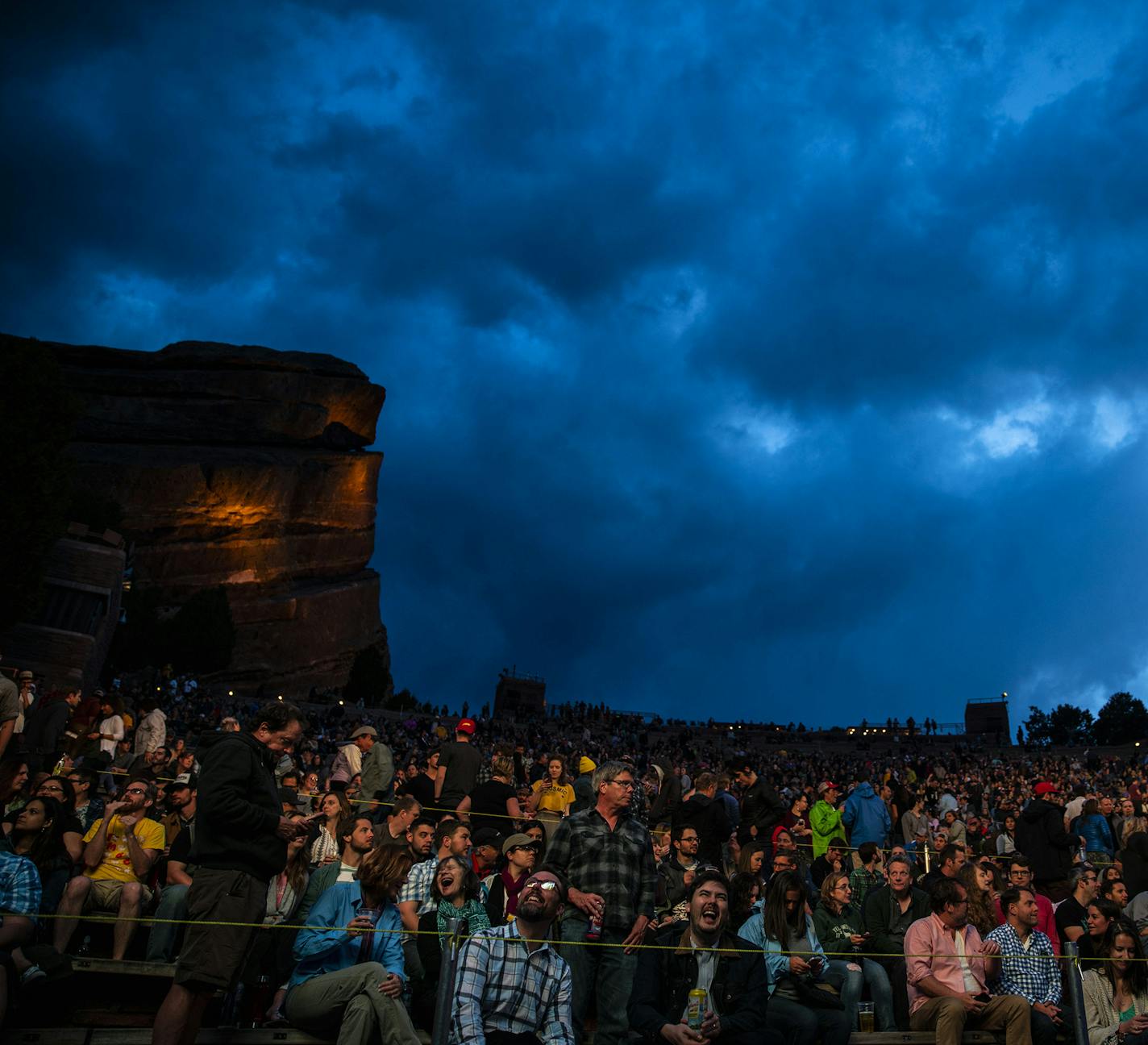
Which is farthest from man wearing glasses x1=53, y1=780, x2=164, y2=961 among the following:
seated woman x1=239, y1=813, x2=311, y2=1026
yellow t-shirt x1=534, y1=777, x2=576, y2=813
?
yellow t-shirt x1=534, y1=777, x2=576, y2=813

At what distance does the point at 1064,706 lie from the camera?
92.2 m

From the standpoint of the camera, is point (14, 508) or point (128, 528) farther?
point (128, 528)

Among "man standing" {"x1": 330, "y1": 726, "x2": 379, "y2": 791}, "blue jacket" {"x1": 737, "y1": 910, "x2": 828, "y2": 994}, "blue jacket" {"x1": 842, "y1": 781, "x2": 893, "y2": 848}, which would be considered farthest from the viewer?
"blue jacket" {"x1": 842, "y1": 781, "x2": 893, "y2": 848}

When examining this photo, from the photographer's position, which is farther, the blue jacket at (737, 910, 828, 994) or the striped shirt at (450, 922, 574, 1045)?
the blue jacket at (737, 910, 828, 994)

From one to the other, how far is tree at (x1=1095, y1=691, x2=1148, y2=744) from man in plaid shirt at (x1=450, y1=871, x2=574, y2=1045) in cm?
8381

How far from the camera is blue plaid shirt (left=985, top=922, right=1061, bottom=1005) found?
681cm

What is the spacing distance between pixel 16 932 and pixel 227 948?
1.52 meters

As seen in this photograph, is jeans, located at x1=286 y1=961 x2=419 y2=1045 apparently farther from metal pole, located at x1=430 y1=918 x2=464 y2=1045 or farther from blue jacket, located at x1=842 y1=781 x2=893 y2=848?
blue jacket, located at x1=842 y1=781 x2=893 y2=848

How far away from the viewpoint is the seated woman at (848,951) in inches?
281

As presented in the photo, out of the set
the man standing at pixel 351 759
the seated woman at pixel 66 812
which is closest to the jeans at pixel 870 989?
the seated woman at pixel 66 812

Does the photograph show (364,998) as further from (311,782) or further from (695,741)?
(695,741)

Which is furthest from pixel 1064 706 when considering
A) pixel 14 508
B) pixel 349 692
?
pixel 14 508

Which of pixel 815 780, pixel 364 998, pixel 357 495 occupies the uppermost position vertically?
pixel 357 495

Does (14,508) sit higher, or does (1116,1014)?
(14,508)
